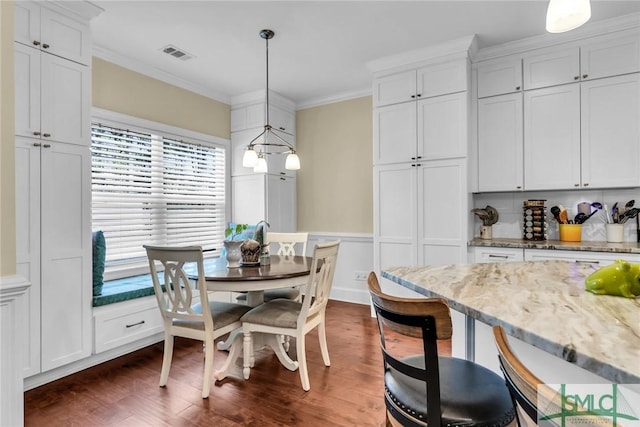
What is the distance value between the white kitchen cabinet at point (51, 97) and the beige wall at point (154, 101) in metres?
0.72

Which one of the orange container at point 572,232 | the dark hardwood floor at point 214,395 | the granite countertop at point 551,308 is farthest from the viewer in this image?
the orange container at point 572,232

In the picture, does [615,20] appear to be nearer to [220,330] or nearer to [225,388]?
[220,330]

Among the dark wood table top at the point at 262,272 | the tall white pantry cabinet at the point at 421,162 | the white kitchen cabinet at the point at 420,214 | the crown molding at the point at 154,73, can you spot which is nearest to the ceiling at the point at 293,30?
the crown molding at the point at 154,73

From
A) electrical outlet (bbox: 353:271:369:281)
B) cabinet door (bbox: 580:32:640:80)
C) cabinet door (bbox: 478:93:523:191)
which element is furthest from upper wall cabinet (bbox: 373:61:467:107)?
electrical outlet (bbox: 353:271:369:281)

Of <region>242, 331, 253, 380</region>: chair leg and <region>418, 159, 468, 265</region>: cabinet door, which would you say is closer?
<region>242, 331, 253, 380</region>: chair leg

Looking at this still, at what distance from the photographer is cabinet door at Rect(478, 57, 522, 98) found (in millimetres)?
3242

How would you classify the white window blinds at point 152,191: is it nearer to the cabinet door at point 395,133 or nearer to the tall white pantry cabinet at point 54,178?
the tall white pantry cabinet at point 54,178

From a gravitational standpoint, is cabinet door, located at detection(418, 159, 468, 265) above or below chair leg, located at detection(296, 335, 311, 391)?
above

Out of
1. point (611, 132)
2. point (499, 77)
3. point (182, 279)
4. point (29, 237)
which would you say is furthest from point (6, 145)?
point (611, 132)

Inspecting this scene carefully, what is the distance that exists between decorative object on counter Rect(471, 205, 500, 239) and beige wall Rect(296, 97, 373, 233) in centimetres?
132

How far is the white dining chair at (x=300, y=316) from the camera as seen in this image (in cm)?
222

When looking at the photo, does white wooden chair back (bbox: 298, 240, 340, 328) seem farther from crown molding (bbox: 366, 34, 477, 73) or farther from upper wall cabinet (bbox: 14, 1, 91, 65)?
upper wall cabinet (bbox: 14, 1, 91, 65)

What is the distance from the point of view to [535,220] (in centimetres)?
324

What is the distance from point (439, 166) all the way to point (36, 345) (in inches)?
138
